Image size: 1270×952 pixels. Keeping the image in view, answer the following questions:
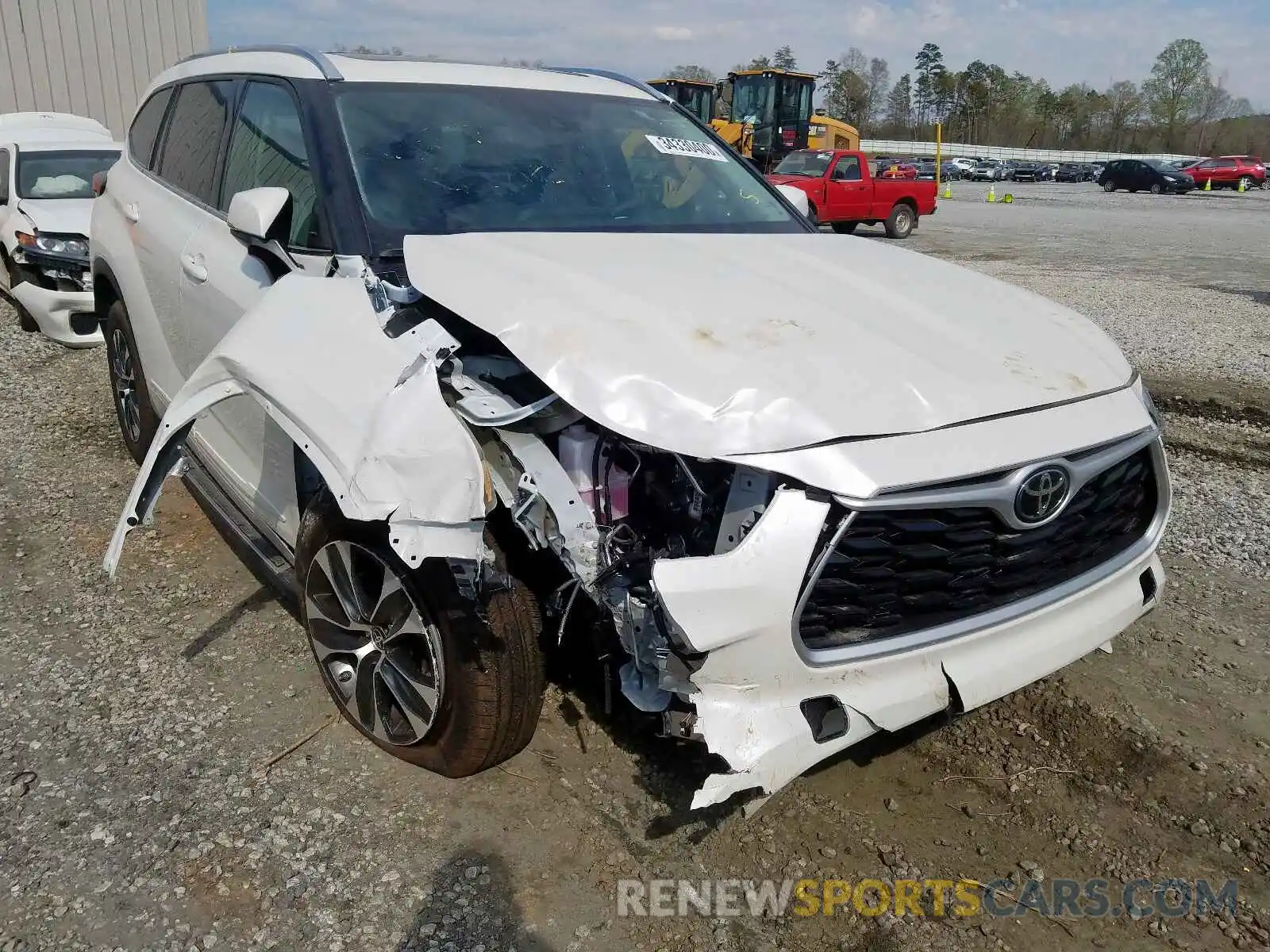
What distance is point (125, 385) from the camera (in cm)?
486

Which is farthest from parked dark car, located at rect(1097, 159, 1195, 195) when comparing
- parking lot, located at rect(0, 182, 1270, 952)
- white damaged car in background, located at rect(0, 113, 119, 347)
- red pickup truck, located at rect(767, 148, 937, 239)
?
parking lot, located at rect(0, 182, 1270, 952)

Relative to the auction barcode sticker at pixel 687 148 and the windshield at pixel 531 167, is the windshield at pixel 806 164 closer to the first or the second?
the auction barcode sticker at pixel 687 148

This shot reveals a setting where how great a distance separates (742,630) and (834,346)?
0.78 m

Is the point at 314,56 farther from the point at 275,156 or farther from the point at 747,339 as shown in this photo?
the point at 747,339

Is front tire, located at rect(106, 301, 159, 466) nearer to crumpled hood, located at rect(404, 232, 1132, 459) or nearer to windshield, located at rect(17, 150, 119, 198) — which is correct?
crumpled hood, located at rect(404, 232, 1132, 459)

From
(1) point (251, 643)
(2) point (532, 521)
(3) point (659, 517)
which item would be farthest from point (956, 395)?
(1) point (251, 643)

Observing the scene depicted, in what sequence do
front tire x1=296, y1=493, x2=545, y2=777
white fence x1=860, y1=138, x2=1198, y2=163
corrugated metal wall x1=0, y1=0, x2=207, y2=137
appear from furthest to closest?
1. white fence x1=860, y1=138, x2=1198, y2=163
2. corrugated metal wall x1=0, y1=0, x2=207, y2=137
3. front tire x1=296, y1=493, x2=545, y2=777

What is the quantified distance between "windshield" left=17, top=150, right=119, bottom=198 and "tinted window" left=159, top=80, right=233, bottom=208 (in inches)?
192

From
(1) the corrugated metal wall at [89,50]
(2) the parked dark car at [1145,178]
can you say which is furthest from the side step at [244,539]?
(2) the parked dark car at [1145,178]

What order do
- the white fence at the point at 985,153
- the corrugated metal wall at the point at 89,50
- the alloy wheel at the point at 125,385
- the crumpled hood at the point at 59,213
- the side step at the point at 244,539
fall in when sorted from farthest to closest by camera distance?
the white fence at the point at 985,153 < the corrugated metal wall at the point at 89,50 < the crumpled hood at the point at 59,213 < the alloy wheel at the point at 125,385 < the side step at the point at 244,539

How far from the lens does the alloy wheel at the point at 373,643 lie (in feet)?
8.35

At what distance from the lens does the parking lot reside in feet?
7.45

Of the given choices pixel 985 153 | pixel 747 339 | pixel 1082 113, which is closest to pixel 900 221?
pixel 747 339

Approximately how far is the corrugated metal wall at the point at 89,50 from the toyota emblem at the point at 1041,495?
16204 mm
